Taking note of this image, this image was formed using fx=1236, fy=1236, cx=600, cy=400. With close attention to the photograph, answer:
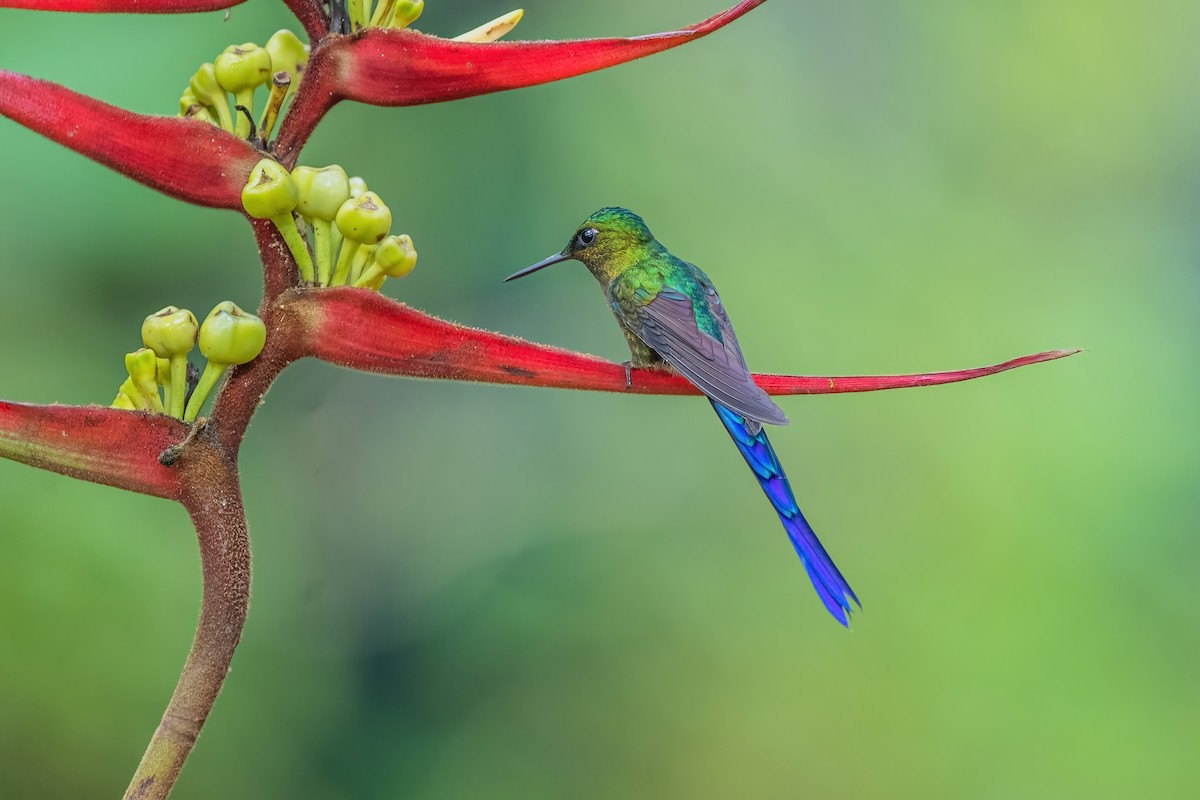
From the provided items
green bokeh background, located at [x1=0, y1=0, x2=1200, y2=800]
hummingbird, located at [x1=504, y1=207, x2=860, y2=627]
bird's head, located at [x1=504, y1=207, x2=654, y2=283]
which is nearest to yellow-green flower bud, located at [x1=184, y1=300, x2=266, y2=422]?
hummingbird, located at [x1=504, y1=207, x2=860, y2=627]

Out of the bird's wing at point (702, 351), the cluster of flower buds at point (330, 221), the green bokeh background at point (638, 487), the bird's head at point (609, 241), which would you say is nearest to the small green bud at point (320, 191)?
the cluster of flower buds at point (330, 221)

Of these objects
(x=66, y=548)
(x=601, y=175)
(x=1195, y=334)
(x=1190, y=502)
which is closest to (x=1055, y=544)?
(x=1190, y=502)

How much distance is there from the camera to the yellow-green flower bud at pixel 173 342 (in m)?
0.43

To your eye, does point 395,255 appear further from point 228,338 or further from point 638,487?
point 638,487

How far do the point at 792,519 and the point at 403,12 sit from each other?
32cm

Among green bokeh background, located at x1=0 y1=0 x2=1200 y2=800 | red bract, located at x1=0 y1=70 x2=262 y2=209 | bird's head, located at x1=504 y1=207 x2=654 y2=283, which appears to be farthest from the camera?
green bokeh background, located at x1=0 y1=0 x2=1200 y2=800

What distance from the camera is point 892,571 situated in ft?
3.95

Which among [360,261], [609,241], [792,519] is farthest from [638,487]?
[360,261]

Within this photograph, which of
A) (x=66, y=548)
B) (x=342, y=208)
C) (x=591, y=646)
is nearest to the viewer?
(x=342, y=208)

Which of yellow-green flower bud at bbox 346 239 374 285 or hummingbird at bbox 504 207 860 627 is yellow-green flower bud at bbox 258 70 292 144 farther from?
hummingbird at bbox 504 207 860 627

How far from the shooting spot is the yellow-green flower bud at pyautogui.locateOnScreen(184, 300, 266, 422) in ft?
1.35

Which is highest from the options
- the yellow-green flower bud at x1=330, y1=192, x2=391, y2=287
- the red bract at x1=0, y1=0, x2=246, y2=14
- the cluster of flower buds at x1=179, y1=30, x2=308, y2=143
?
the red bract at x1=0, y1=0, x2=246, y2=14

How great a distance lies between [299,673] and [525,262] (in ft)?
1.50

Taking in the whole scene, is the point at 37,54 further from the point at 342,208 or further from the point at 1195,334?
the point at 1195,334
